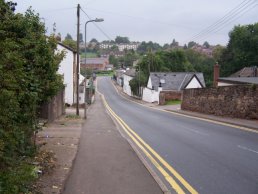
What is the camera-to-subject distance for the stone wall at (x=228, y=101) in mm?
28219

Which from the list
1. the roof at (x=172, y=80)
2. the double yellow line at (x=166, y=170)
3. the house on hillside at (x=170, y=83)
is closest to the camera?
the double yellow line at (x=166, y=170)

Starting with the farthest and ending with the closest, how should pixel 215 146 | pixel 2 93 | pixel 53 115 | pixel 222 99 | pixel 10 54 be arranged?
pixel 222 99 < pixel 53 115 < pixel 215 146 < pixel 10 54 < pixel 2 93

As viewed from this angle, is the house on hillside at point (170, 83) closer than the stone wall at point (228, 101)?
No

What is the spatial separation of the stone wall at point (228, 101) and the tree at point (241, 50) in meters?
56.1

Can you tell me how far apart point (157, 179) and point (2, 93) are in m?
4.36

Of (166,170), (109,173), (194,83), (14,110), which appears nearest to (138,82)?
(194,83)

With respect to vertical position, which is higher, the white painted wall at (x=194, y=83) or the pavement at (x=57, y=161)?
the white painted wall at (x=194, y=83)

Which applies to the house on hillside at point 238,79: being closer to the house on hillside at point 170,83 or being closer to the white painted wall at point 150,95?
the house on hillside at point 170,83

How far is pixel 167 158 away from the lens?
13.7 m

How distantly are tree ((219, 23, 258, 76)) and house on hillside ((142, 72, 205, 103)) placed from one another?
12124 millimetres

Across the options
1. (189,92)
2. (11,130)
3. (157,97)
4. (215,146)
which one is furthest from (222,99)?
(157,97)

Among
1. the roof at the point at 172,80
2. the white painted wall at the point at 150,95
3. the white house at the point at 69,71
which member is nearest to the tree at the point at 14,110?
the white house at the point at 69,71

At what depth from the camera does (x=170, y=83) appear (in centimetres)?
8588

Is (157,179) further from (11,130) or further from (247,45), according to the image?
(247,45)
